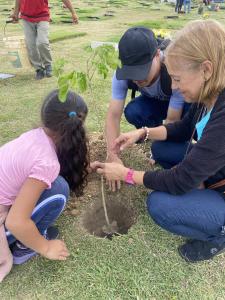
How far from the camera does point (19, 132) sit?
11.9 feet

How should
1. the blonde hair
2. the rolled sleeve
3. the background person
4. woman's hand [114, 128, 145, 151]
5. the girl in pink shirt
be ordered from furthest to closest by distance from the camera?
the background person
the rolled sleeve
woman's hand [114, 128, 145, 151]
the girl in pink shirt
the blonde hair

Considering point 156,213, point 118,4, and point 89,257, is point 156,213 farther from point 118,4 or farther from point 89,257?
point 118,4

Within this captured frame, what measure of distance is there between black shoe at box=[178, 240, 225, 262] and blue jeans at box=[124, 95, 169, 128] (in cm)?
123

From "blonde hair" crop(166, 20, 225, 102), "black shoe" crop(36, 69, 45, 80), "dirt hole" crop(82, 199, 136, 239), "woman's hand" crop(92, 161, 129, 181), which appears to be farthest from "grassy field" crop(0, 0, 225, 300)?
"black shoe" crop(36, 69, 45, 80)

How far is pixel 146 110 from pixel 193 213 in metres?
1.27

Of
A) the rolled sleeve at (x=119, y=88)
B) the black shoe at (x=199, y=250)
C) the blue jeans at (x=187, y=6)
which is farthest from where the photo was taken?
the blue jeans at (x=187, y=6)

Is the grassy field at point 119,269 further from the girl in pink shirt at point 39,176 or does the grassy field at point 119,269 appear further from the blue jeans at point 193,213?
the blue jeans at point 193,213

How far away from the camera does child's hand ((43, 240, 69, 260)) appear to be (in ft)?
6.36

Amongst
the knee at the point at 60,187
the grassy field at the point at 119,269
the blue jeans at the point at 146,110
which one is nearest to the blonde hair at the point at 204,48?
the grassy field at the point at 119,269

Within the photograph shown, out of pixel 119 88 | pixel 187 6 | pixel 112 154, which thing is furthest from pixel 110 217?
pixel 187 6

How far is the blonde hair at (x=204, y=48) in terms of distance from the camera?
5.11 feet

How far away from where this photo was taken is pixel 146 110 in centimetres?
294

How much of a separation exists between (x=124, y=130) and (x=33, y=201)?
2.02m

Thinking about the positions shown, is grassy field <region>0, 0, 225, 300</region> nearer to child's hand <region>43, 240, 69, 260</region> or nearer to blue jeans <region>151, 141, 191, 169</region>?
child's hand <region>43, 240, 69, 260</region>
